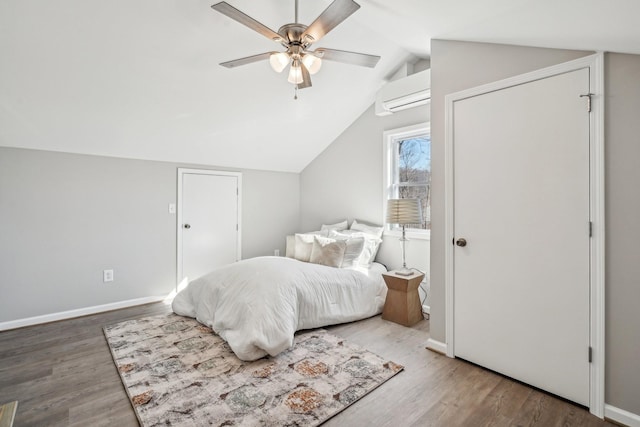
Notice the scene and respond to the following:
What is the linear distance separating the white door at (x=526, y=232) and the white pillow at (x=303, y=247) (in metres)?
1.73

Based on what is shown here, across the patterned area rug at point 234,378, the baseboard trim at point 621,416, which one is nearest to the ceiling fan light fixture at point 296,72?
the patterned area rug at point 234,378

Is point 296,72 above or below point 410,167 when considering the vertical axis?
above

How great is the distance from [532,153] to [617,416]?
1605 millimetres

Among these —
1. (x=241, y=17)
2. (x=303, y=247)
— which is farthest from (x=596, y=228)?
(x=303, y=247)

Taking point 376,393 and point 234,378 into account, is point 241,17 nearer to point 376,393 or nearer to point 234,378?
point 234,378

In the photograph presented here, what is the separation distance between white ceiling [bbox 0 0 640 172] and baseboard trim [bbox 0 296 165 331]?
5.71 ft

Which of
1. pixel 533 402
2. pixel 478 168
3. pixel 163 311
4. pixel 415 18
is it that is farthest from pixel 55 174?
pixel 533 402

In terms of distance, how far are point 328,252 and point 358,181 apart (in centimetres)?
141

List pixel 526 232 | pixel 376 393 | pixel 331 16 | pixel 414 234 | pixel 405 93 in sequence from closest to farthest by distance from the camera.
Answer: pixel 331 16 → pixel 376 393 → pixel 526 232 → pixel 405 93 → pixel 414 234

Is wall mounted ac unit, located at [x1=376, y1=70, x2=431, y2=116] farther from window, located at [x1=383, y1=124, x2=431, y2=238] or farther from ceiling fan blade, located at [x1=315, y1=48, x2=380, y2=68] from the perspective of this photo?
ceiling fan blade, located at [x1=315, y1=48, x2=380, y2=68]

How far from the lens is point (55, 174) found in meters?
3.26

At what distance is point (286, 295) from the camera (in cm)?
266

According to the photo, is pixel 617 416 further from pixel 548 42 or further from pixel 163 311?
pixel 163 311

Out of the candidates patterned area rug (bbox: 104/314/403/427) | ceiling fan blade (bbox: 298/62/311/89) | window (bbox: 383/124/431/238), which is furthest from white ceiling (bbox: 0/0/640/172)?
patterned area rug (bbox: 104/314/403/427)
